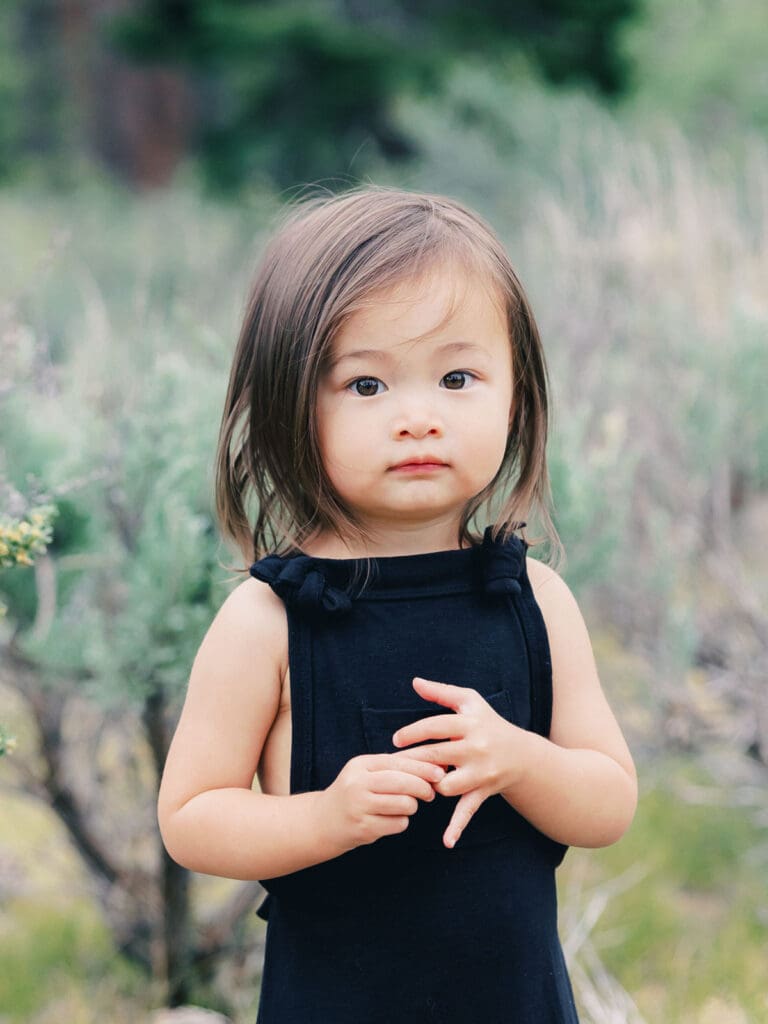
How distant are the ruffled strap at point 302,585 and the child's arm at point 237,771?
0.04 metres

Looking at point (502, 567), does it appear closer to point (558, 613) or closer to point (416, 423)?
point (558, 613)

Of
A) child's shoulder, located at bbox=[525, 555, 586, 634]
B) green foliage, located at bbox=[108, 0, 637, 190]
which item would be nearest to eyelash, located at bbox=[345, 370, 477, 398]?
child's shoulder, located at bbox=[525, 555, 586, 634]

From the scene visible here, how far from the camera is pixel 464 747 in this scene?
1.42 metres

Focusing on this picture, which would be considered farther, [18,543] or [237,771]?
[18,543]

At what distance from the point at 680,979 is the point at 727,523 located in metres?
1.33

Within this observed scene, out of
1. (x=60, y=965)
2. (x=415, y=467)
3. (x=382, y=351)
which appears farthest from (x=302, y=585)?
(x=60, y=965)

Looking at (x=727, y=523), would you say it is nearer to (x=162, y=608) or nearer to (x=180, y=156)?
(x=162, y=608)

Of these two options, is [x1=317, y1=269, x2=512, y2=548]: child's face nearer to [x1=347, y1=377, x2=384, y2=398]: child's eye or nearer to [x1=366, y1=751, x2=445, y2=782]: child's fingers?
[x1=347, y1=377, x2=384, y2=398]: child's eye

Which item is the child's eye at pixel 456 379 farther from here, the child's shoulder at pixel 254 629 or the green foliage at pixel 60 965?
the green foliage at pixel 60 965

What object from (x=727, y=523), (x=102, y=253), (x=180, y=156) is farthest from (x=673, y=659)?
(x=180, y=156)

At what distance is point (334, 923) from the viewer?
5.21 ft

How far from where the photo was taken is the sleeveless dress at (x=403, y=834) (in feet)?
5.08

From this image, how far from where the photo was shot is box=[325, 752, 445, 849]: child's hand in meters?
1.39

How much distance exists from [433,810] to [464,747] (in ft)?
0.63
